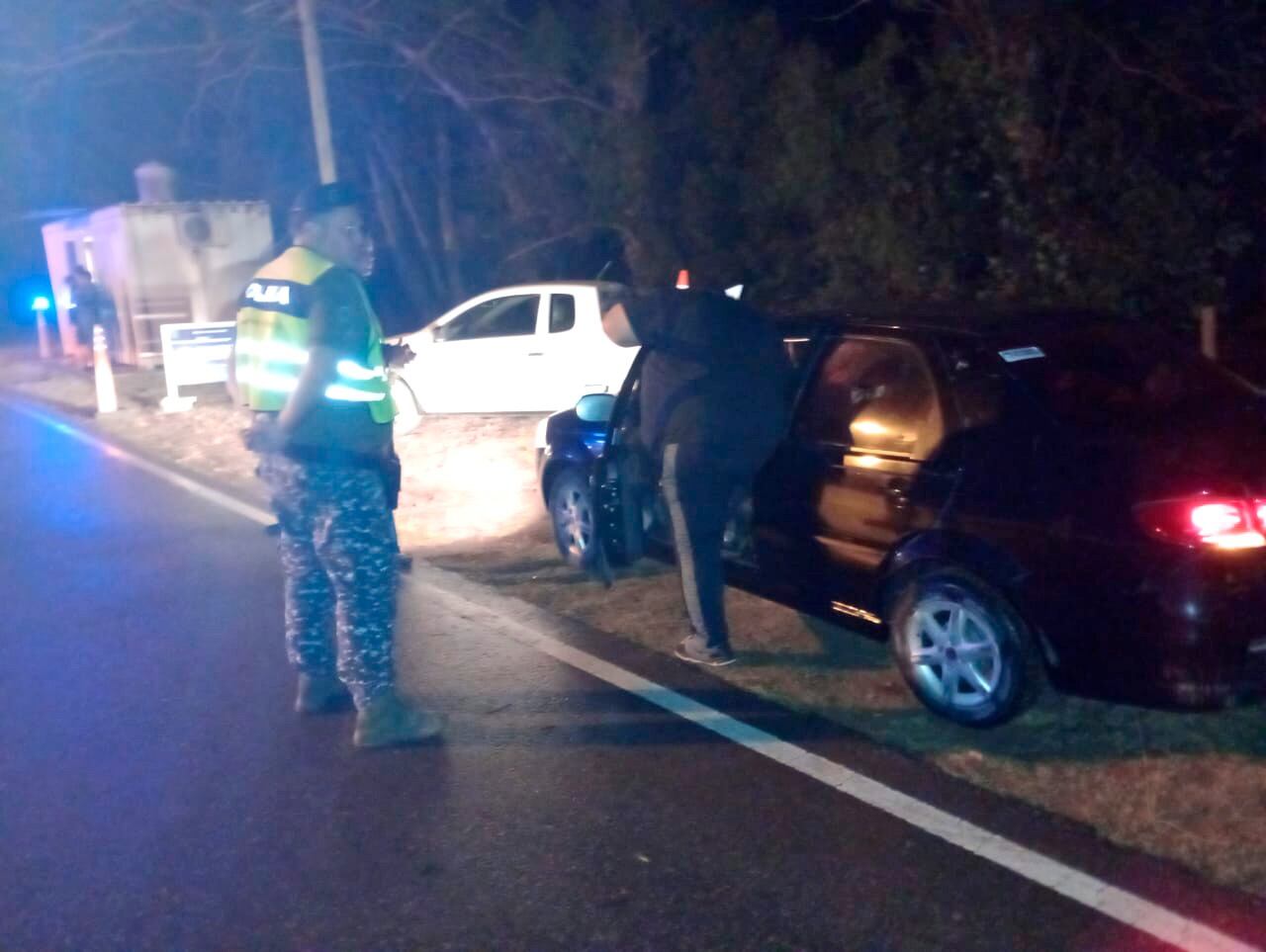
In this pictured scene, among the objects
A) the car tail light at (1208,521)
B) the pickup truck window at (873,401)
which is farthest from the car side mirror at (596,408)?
the car tail light at (1208,521)

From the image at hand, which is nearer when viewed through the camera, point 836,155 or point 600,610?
point 600,610

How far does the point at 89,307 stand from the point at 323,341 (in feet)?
60.0

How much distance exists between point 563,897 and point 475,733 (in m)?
1.42

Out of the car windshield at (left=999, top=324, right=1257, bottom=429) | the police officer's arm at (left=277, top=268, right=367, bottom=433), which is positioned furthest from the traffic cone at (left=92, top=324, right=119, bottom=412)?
the car windshield at (left=999, top=324, right=1257, bottom=429)

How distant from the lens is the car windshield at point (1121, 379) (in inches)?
194

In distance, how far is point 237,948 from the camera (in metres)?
3.88

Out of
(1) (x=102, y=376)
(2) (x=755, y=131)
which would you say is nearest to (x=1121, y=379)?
(2) (x=755, y=131)

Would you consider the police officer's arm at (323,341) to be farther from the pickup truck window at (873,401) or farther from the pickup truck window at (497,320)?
the pickup truck window at (497,320)

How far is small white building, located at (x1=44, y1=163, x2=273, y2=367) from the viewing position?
21.1 meters

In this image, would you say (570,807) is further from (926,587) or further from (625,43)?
(625,43)

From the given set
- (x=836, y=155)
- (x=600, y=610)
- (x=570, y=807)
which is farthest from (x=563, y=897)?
(x=836, y=155)

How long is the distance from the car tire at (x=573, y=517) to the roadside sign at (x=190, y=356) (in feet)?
32.2

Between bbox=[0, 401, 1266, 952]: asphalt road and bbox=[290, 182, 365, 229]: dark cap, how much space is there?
6.77 ft

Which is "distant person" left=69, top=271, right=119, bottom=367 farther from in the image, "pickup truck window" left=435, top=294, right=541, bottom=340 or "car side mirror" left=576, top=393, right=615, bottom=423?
"car side mirror" left=576, top=393, right=615, bottom=423
